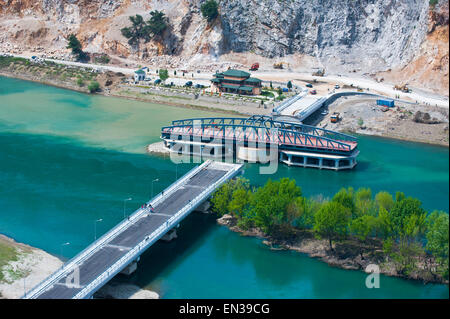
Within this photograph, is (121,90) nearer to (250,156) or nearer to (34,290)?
(250,156)

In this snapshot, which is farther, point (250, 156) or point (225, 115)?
point (225, 115)

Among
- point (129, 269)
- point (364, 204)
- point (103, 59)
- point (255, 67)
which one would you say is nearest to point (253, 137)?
point (364, 204)

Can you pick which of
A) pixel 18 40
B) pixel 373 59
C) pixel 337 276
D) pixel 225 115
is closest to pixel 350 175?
pixel 337 276

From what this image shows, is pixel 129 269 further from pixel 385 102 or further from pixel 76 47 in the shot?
pixel 76 47

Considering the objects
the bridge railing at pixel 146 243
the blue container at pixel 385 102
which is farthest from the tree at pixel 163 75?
the bridge railing at pixel 146 243

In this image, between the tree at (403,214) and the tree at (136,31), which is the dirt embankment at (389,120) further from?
the tree at (136,31)

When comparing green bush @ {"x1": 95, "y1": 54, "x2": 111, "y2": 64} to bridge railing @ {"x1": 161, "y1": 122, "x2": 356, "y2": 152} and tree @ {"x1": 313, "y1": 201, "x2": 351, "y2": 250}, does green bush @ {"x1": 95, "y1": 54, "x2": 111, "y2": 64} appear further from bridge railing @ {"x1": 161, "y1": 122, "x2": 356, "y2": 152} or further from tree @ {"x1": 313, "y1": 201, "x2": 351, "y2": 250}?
tree @ {"x1": 313, "y1": 201, "x2": 351, "y2": 250}
